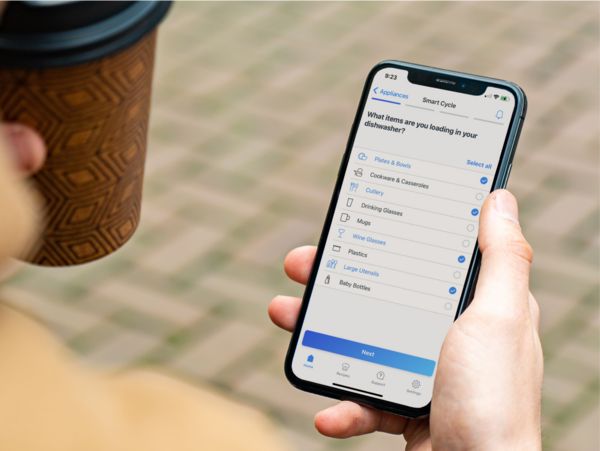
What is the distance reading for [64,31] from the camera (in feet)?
4.52

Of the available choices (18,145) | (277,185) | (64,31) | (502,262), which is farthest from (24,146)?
(277,185)

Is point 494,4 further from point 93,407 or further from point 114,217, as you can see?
point 93,407

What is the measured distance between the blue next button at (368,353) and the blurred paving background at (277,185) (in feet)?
3.42

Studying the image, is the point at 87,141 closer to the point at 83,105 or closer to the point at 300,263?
the point at 83,105

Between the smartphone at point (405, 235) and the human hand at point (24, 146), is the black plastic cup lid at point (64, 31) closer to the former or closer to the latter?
the human hand at point (24, 146)

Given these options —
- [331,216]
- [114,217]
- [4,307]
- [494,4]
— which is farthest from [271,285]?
[4,307]

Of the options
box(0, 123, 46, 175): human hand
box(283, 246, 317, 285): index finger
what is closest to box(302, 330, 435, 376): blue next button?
box(283, 246, 317, 285): index finger

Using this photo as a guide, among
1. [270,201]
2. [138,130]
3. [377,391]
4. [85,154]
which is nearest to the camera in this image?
[85,154]

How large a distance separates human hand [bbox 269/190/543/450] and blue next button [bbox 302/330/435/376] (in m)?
0.14

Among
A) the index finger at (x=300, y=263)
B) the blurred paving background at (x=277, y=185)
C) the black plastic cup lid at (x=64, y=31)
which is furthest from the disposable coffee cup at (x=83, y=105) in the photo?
the blurred paving background at (x=277, y=185)

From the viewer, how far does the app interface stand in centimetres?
197

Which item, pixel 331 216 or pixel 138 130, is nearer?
pixel 138 130

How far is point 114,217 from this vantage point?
1.72 m

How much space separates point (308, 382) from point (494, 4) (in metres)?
3.19
